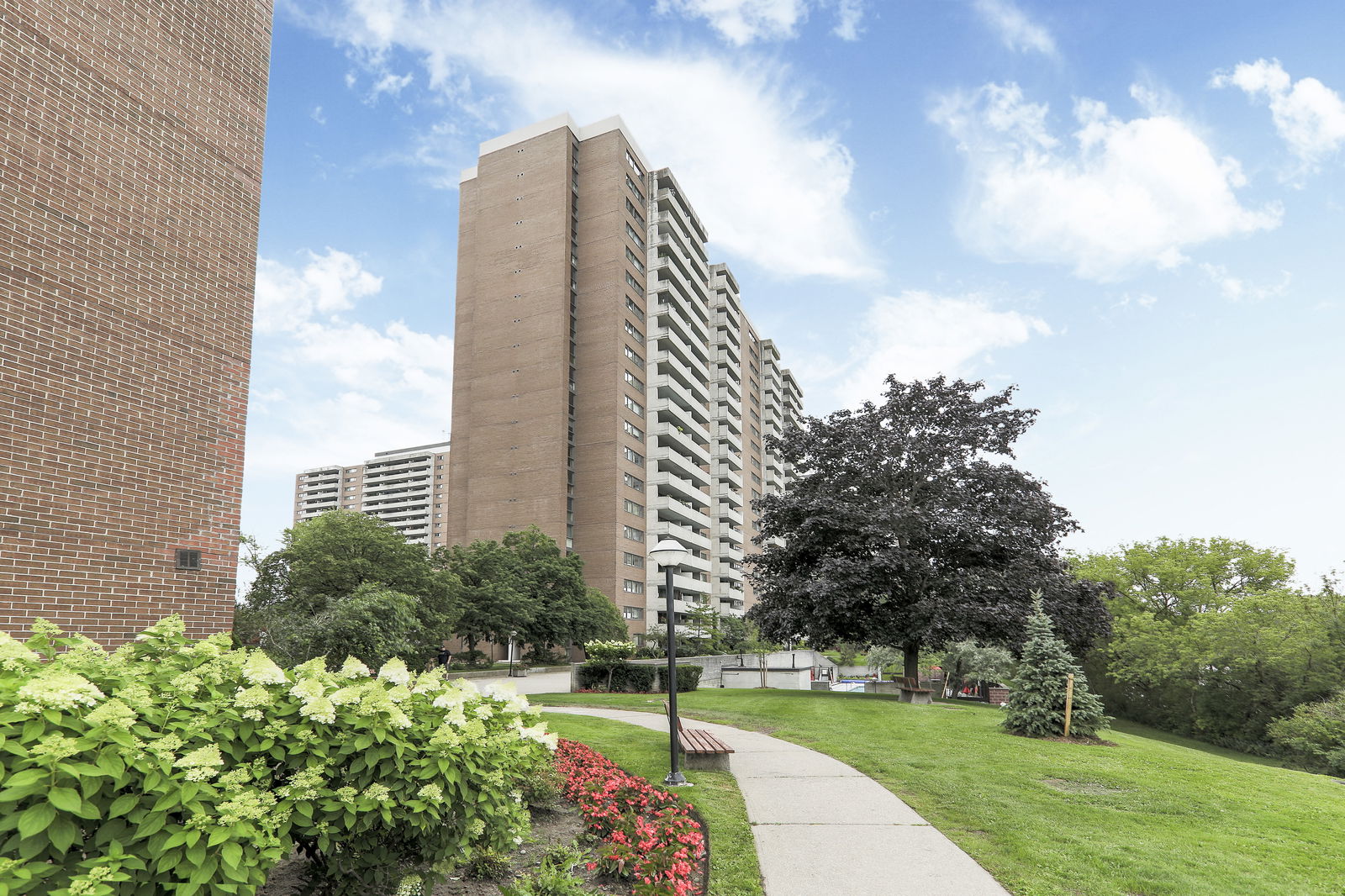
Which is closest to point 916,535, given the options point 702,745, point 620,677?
point 620,677

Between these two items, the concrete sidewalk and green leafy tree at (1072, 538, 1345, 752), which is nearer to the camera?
the concrete sidewalk

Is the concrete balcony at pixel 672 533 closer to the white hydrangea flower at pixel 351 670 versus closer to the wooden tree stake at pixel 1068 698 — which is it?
the wooden tree stake at pixel 1068 698

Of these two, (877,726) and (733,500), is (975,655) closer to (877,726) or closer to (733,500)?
(877,726)

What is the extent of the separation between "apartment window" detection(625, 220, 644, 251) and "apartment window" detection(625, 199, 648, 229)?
1.29 m

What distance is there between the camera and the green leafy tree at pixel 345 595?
18547 mm

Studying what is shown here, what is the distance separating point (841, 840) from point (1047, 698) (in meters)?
9.75

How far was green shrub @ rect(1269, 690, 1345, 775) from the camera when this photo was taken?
20.3m

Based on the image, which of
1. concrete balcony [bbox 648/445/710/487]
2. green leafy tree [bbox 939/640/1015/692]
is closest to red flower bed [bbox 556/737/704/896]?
green leafy tree [bbox 939/640/1015/692]

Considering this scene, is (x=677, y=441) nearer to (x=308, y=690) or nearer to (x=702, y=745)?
(x=702, y=745)

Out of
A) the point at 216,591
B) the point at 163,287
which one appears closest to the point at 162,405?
the point at 163,287

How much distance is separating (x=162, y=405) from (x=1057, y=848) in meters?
11.0

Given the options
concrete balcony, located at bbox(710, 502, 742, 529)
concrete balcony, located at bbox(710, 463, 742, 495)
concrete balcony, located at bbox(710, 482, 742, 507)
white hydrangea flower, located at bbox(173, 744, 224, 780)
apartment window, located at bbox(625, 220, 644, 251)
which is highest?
apartment window, located at bbox(625, 220, 644, 251)

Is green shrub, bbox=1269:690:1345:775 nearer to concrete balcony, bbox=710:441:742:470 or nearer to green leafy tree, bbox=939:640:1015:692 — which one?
green leafy tree, bbox=939:640:1015:692

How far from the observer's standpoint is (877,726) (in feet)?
53.8
